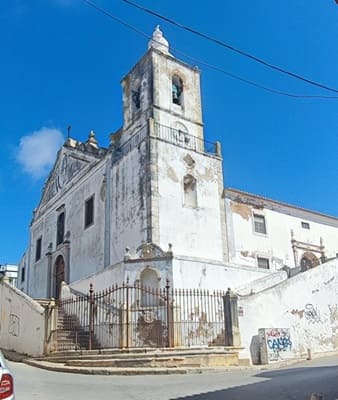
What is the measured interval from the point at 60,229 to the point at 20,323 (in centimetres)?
1111

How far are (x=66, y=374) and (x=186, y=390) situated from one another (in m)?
4.34

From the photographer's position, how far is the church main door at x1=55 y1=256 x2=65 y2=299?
1056 inches

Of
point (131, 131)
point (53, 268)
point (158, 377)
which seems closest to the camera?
point (158, 377)

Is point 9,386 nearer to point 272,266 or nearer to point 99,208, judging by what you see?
point 99,208

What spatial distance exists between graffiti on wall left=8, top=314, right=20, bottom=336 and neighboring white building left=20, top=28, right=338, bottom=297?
315 cm

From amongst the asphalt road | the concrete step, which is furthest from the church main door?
the asphalt road

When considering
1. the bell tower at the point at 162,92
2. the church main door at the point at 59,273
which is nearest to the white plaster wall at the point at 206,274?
the bell tower at the point at 162,92

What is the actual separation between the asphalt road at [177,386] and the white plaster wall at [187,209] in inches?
358

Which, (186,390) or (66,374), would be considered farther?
(66,374)

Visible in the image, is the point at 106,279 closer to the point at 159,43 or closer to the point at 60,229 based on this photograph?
the point at 60,229

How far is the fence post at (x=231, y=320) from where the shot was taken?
14633mm

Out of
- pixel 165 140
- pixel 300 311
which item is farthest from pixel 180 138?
pixel 300 311

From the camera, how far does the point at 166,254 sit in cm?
1734

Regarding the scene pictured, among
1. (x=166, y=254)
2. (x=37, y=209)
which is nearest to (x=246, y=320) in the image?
(x=166, y=254)
